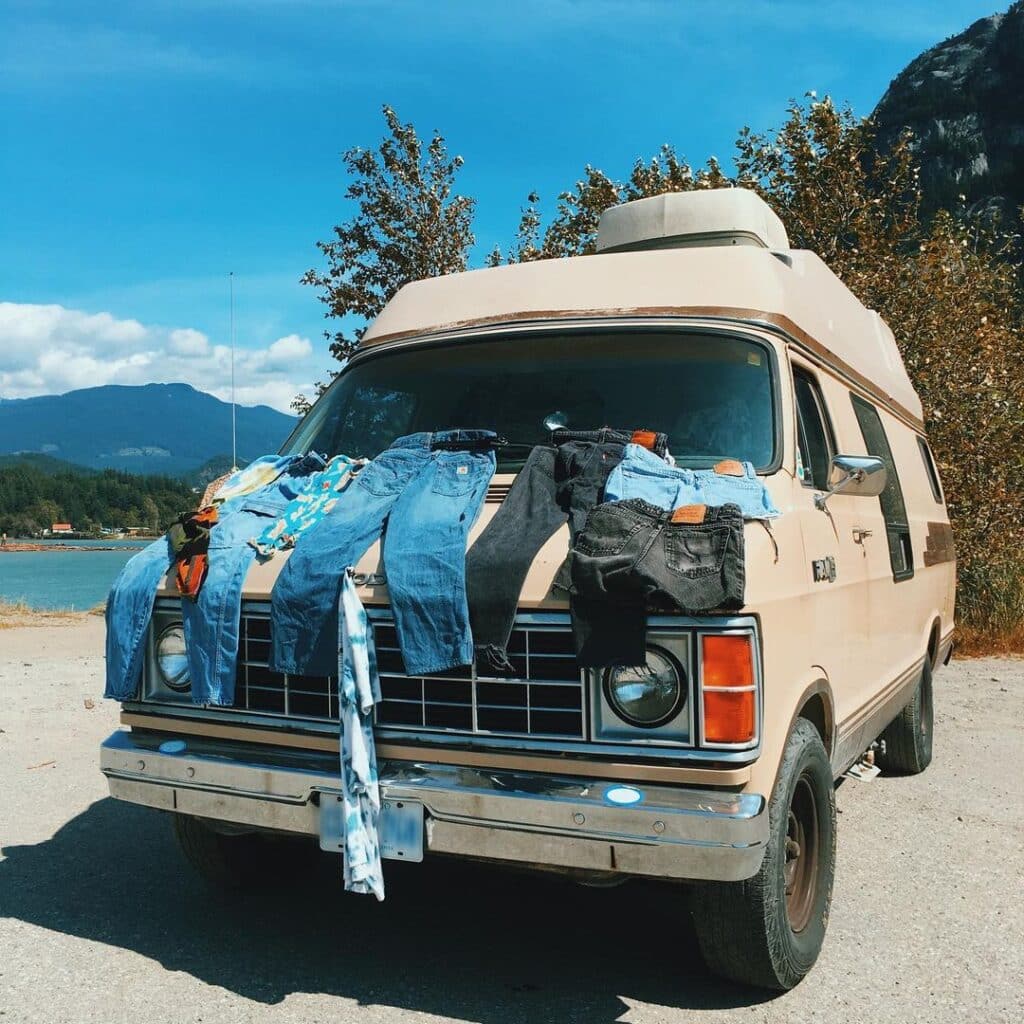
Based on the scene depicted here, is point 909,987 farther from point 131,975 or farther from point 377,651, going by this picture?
point 131,975

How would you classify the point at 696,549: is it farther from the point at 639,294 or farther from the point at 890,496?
the point at 890,496

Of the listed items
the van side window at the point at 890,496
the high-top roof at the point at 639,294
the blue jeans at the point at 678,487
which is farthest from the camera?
the van side window at the point at 890,496

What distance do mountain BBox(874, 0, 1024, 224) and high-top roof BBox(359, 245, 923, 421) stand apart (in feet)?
196

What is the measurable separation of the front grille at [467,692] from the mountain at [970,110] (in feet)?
203

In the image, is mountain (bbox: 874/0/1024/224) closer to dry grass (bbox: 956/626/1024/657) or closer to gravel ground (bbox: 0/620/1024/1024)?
dry grass (bbox: 956/626/1024/657)

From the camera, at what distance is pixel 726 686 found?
3.02 m

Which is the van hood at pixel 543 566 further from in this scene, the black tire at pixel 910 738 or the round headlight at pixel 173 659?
the black tire at pixel 910 738

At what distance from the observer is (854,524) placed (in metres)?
4.57

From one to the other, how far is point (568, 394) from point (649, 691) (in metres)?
1.54

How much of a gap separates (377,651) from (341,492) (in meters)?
0.89

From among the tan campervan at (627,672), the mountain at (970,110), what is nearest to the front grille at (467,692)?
the tan campervan at (627,672)

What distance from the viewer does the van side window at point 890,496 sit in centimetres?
547

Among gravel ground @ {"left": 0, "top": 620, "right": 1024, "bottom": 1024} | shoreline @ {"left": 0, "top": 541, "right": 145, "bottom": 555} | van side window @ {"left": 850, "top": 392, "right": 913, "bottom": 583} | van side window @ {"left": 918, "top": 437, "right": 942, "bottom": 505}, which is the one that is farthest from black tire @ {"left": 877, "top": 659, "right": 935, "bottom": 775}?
shoreline @ {"left": 0, "top": 541, "right": 145, "bottom": 555}

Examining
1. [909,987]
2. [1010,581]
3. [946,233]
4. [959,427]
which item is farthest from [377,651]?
[946,233]
